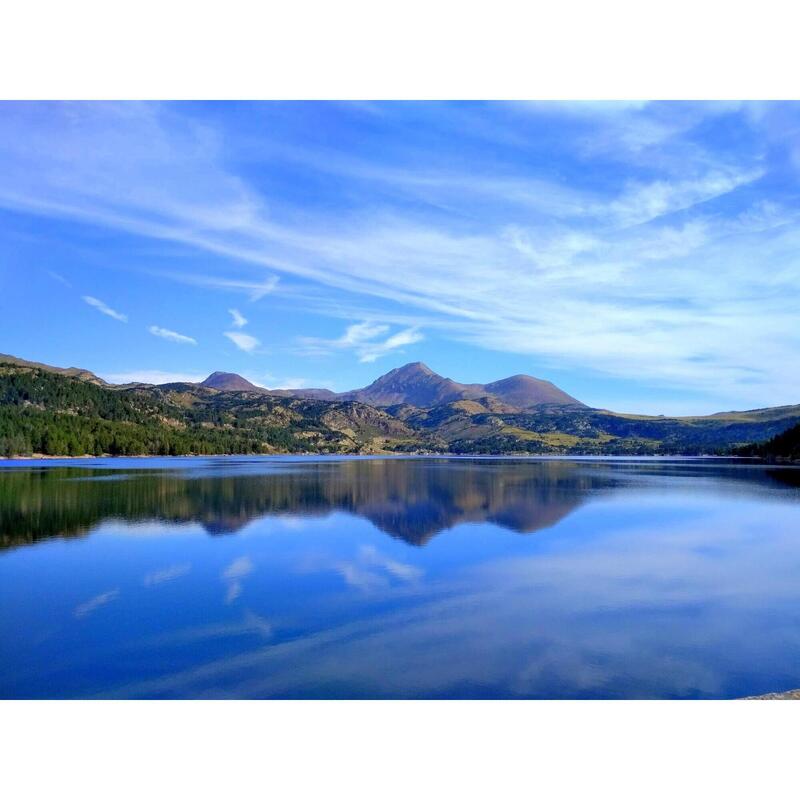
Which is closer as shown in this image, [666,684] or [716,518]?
[666,684]

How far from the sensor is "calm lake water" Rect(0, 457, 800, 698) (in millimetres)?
13195

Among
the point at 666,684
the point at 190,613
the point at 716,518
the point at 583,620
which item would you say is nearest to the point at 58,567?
the point at 190,613

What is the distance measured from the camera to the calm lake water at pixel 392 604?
13.2 metres

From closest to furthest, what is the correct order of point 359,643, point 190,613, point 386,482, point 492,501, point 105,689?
point 105,689 < point 359,643 < point 190,613 < point 492,501 < point 386,482

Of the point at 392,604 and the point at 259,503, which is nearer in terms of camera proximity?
the point at 392,604

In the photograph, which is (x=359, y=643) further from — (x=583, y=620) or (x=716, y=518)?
(x=716, y=518)

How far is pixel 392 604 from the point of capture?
19.7m

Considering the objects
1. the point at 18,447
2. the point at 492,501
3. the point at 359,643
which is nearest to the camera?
the point at 359,643

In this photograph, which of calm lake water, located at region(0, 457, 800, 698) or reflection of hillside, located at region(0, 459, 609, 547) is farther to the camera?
reflection of hillside, located at region(0, 459, 609, 547)

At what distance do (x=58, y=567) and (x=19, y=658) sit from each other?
11291mm

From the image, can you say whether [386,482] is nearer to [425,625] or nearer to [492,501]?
[492,501]

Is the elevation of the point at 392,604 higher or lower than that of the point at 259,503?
lower

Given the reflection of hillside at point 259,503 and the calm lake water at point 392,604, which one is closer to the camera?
the calm lake water at point 392,604

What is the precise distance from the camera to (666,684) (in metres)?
12.9
